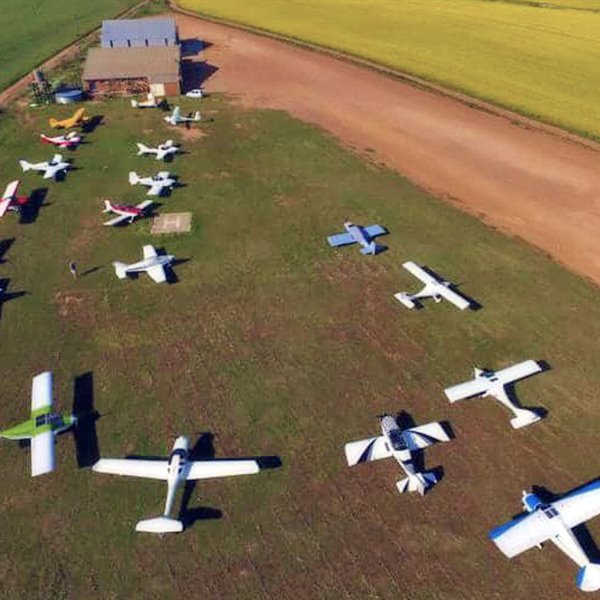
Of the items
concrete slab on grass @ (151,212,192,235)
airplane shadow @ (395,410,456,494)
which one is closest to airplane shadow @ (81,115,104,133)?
concrete slab on grass @ (151,212,192,235)

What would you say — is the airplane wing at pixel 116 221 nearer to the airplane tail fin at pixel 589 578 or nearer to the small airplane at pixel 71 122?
the small airplane at pixel 71 122

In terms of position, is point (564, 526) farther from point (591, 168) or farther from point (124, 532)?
point (591, 168)

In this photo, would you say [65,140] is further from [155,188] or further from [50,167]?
[155,188]

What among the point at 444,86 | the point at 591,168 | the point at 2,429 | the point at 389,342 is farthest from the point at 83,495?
the point at 444,86

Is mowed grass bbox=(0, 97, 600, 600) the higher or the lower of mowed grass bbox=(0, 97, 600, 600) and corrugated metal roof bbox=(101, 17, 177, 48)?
the lower

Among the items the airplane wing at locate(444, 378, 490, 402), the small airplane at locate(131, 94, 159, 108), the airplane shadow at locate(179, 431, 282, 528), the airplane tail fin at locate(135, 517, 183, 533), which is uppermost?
the small airplane at locate(131, 94, 159, 108)

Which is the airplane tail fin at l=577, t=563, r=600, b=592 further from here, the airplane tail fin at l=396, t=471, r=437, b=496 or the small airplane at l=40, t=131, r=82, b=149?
the small airplane at l=40, t=131, r=82, b=149
